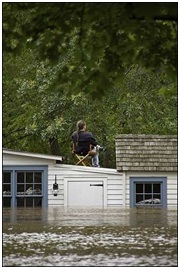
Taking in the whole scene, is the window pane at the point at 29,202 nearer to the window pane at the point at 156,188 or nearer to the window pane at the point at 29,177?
the window pane at the point at 29,177

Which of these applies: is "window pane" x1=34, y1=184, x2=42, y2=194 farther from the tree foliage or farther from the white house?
the tree foliage

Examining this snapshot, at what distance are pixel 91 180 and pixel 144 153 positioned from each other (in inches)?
68.7

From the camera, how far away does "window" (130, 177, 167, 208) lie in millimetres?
23411

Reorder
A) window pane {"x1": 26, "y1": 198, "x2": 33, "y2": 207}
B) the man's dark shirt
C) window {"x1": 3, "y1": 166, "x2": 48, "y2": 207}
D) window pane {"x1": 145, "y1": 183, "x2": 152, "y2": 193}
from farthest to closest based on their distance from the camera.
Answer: window pane {"x1": 145, "y1": 183, "x2": 152, "y2": 193}, window {"x1": 3, "y1": 166, "x2": 48, "y2": 207}, window pane {"x1": 26, "y1": 198, "x2": 33, "y2": 207}, the man's dark shirt

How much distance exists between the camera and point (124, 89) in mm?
23484

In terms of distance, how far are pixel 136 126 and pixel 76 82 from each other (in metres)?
20.1

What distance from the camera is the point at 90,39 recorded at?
4.97m

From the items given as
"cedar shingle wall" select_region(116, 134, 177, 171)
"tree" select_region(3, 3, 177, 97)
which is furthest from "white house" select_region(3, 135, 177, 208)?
"tree" select_region(3, 3, 177, 97)

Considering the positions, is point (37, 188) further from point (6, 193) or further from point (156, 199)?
point (156, 199)

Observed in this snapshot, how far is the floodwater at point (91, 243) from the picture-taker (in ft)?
12.9

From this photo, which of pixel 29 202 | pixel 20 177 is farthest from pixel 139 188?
pixel 29 202

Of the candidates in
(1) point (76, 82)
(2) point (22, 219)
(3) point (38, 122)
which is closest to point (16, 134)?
(3) point (38, 122)

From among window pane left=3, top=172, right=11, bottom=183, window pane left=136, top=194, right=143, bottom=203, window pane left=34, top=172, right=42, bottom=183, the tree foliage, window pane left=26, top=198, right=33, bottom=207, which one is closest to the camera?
the tree foliage

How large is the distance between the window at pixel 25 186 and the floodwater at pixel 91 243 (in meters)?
17.0
